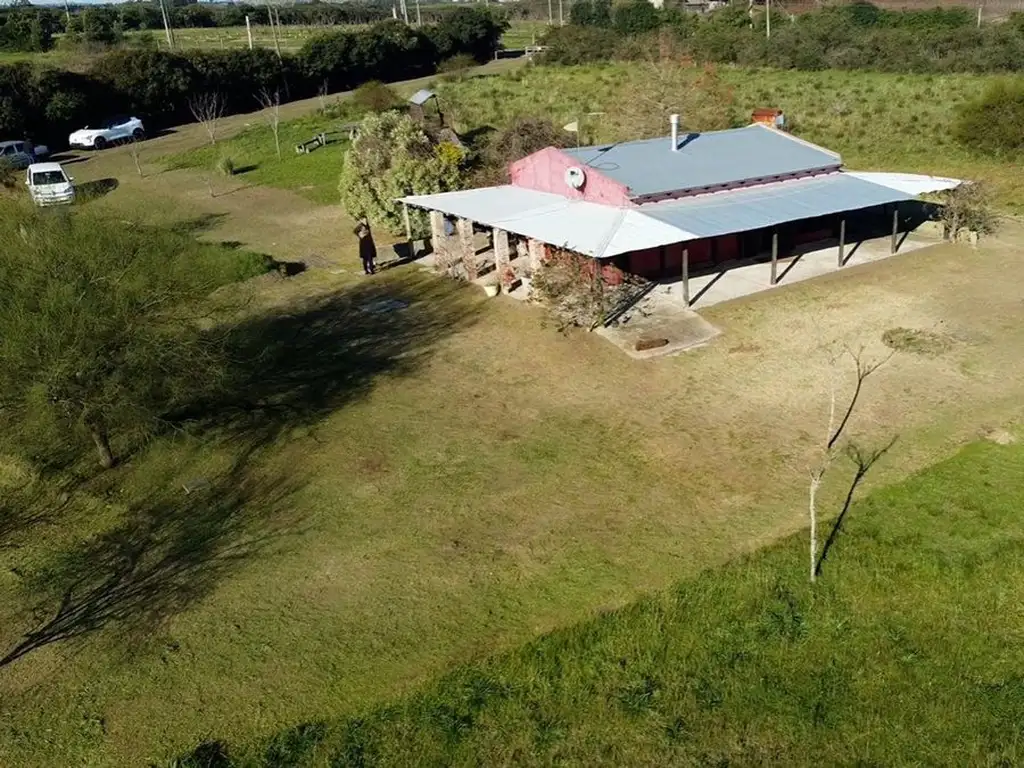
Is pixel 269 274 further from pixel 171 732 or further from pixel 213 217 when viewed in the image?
pixel 171 732

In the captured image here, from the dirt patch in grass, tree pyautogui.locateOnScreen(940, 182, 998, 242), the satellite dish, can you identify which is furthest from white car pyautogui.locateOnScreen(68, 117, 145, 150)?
the dirt patch in grass

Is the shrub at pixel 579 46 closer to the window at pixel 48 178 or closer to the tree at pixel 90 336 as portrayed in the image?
the window at pixel 48 178

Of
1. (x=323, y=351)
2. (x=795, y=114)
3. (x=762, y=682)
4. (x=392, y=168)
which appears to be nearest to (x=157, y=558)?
(x=323, y=351)

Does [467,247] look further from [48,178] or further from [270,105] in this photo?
[270,105]

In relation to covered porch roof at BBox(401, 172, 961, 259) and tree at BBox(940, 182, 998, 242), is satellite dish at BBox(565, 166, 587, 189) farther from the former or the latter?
tree at BBox(940, 182, 998, 242)

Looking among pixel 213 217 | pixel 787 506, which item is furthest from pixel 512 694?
pixel 213 217
